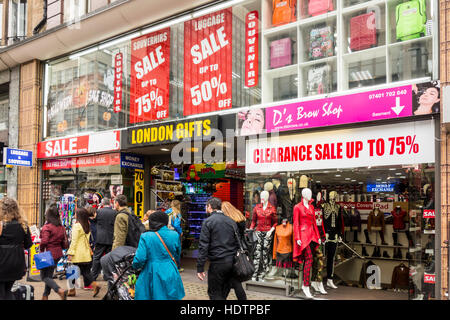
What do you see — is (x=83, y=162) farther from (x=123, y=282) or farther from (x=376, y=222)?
(x=376, y=222)

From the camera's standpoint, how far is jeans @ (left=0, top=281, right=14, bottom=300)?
5132mm

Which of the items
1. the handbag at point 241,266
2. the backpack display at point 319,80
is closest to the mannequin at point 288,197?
the backpack display at point 319,80

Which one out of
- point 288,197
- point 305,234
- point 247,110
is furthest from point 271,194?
point 247,110

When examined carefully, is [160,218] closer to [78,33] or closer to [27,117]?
[78,33]

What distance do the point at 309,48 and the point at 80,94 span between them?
703 cm

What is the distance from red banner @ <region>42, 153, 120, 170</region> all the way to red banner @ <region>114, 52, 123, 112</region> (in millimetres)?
1304

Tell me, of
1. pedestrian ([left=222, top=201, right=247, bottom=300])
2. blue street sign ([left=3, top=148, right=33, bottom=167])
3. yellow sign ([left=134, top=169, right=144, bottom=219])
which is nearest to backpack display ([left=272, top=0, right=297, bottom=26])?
pedestrian ([left=222, top=201, right=247, bottom=300])

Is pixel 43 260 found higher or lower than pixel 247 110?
lower

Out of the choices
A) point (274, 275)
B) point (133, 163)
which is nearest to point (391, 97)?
point (274, 275)

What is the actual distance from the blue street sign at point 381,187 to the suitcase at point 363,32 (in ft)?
14.7

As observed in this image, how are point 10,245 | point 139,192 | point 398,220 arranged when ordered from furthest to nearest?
point 139,192, point 398,220, point 10,245

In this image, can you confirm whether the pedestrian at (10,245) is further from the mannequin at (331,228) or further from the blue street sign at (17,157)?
the blue street sign at (17,157)

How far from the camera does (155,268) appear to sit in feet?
15.5

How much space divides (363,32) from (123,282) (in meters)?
5.82
